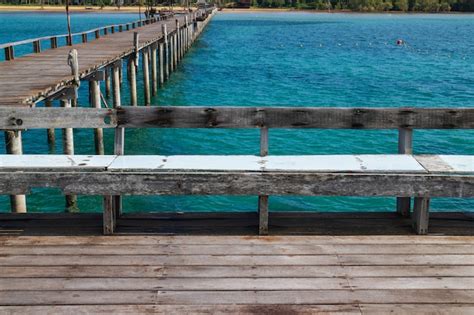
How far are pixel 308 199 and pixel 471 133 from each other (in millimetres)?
10098

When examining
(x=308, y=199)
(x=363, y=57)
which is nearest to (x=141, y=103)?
(x=308, y=199)

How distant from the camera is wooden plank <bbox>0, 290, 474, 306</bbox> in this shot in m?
3.85

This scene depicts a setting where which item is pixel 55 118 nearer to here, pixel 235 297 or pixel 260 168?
pixel 260 168

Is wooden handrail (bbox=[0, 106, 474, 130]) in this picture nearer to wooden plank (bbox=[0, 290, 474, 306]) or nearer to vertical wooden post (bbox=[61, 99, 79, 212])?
wooden plank (bbox=[0, 290, 474, 306])

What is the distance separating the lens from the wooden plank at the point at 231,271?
13.9 feet

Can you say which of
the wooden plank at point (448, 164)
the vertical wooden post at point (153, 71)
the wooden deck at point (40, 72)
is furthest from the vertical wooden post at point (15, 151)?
the vertical wooden post at point (153, 71)

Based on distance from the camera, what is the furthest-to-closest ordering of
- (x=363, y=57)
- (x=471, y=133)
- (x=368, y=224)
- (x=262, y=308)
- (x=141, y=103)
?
(x=363, y=57) < (x=141, y=103) < (x=471, y=133) < (x=368, y=224) < (x=262, y=308)

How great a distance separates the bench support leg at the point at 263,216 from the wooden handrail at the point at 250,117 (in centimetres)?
79

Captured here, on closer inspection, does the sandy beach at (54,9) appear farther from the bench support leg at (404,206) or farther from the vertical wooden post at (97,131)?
the bench support leg at (404,206)

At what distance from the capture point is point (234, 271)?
14.1 ft

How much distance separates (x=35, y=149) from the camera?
17203 mm

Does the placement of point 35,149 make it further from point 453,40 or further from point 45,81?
point 453,40

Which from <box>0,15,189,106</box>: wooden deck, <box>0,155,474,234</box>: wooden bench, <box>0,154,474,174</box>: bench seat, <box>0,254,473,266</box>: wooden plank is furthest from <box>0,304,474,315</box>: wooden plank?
<box>0,15,189,106</box>: wooden deck

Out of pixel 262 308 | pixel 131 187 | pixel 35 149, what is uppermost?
pixel 131 187
